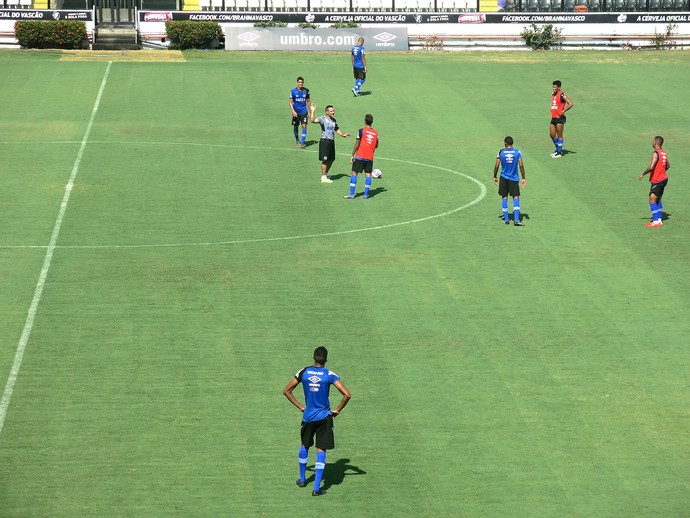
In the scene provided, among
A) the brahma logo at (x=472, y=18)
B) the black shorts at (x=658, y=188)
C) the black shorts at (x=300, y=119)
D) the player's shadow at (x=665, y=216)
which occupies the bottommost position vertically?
the player's shadow at (x=665, y=216)

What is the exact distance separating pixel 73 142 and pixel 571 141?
52.7ft

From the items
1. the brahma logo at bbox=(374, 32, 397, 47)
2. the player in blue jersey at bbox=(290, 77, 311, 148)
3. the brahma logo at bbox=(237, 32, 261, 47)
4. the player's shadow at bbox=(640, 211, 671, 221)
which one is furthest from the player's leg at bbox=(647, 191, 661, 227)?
the brahma logo at bbox=(237, 32, 261, 47)

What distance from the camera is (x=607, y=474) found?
17.9 meters

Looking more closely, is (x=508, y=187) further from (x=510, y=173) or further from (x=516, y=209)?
(x=516, y=209)

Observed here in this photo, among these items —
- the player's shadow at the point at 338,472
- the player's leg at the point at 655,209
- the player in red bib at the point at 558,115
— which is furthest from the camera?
the player in red bib at the point at 558,115

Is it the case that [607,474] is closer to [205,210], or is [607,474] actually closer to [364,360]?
[364,360]

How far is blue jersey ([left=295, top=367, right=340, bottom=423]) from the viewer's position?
1659cm

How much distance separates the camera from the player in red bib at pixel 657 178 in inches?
1188

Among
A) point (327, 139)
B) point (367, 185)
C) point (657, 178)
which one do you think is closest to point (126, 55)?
point (327, 139)

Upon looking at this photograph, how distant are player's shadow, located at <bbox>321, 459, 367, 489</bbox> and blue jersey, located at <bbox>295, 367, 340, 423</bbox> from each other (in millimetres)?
1295

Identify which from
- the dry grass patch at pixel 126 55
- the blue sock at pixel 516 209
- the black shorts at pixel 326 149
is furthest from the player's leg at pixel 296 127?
the dry grass patch at pixel 126 55

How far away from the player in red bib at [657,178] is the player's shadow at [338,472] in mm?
14550

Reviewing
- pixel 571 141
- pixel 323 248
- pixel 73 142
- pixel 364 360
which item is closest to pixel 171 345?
pixel 364 360

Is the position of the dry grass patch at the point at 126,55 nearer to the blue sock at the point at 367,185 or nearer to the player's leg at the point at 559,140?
the player's leg at the point at 559,140
